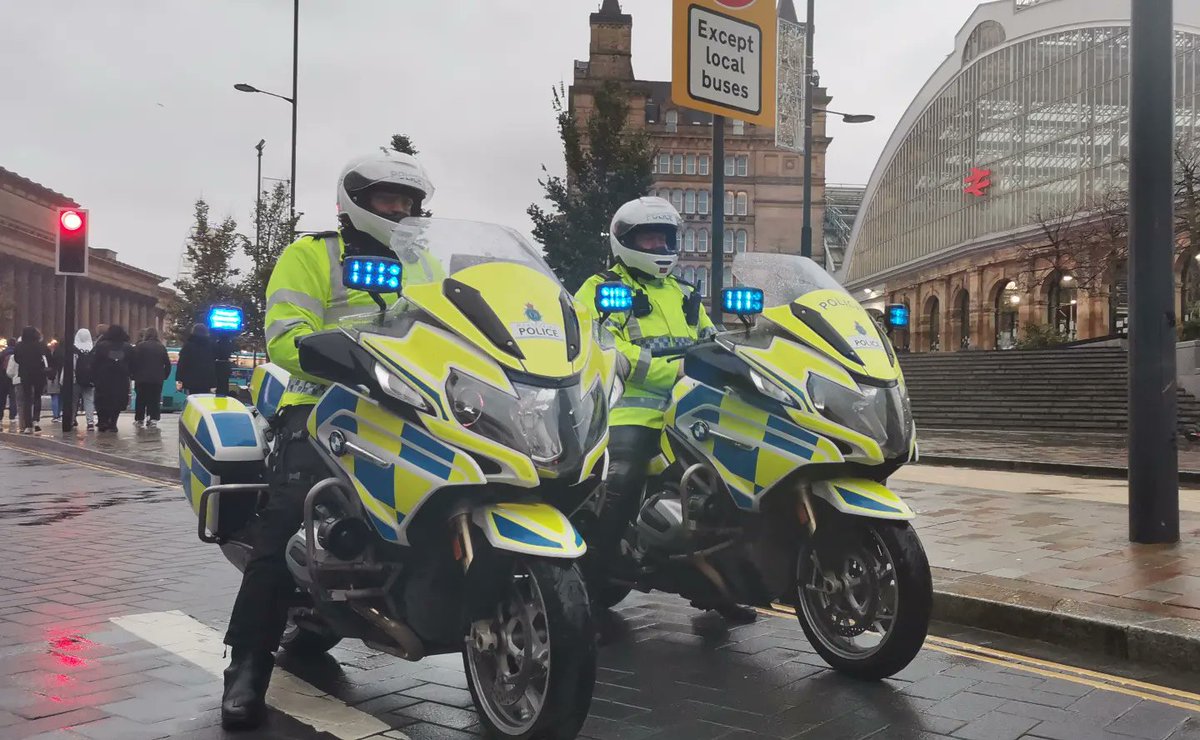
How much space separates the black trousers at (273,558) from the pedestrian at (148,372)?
54.2ft

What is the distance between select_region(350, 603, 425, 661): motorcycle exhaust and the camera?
11.5 feet

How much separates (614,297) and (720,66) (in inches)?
155

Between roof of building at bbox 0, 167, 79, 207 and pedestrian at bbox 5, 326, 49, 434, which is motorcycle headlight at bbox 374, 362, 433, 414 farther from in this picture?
roof of building at bbox 0, 167, 79, 207

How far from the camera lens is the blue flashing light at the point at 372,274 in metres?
3.38

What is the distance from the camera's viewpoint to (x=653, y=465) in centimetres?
517

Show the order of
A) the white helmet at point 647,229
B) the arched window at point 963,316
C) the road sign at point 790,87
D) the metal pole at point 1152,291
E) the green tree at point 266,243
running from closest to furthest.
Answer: the white helmet at point 647,229 < the metal pole at point 1152,291 < the road sign at point 790,87 < the green tree at point 266,243 < the arched window at point 963,316

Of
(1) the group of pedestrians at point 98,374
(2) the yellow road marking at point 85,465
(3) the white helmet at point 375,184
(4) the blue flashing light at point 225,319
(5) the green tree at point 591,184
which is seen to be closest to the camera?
(3) the white helmet at point 375,184

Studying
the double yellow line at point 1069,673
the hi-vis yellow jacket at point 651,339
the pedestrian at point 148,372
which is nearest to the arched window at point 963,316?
the pedestrian at point 148,372

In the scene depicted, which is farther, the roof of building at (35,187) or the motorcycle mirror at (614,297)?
the roof of building at (35,187)

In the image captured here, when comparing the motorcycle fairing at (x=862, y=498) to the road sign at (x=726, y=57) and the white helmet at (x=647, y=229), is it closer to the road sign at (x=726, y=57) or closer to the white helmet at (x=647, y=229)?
the white helmet at (x=647, y=229)

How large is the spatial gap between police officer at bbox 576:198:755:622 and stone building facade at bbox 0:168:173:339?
56.1 meters

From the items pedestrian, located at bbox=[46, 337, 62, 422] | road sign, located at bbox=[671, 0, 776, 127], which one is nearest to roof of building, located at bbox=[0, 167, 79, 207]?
pedestrian, located at bbox=[46, 337, 62, 422]

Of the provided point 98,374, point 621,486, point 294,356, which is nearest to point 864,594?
point 621,486

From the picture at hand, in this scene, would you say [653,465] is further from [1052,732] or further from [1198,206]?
[1198,206]
